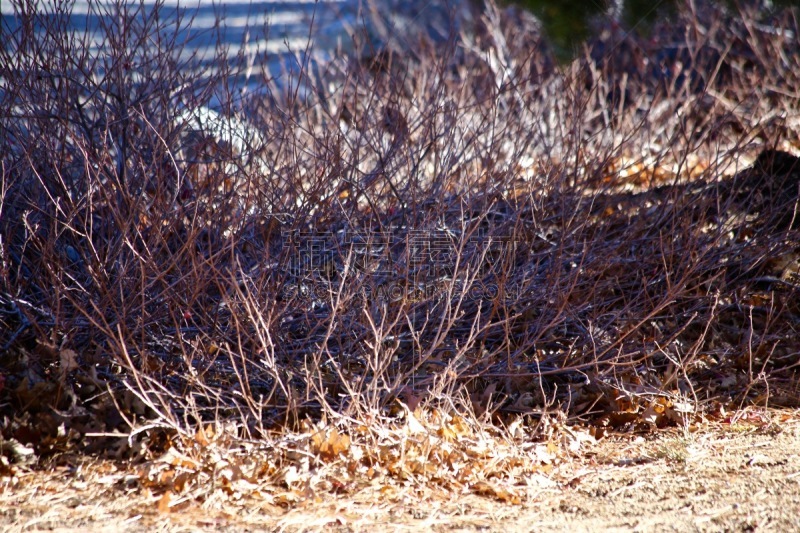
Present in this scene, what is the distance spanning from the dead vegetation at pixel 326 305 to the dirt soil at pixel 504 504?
0.11 m

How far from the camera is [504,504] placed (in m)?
3.31

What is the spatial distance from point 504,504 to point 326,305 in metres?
1.50

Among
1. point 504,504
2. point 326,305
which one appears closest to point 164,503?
point 504,504

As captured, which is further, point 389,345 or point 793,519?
point 389,345

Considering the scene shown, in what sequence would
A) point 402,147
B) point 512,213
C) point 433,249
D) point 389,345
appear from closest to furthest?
point 389,345 → point 433,249 → point 512,213 → point 402,147

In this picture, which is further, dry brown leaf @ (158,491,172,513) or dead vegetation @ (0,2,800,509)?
dead vegetation @ (0,2,800,509)

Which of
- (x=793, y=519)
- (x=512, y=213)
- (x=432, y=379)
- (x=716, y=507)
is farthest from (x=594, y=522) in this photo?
(x=512, y=213)

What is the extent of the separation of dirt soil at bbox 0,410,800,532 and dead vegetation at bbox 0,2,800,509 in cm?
11

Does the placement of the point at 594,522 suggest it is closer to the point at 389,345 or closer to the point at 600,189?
the point at 389,345

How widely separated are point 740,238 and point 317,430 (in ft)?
11.8

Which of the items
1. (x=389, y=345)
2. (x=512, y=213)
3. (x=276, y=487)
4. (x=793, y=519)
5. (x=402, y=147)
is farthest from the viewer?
(x=402, y=147)

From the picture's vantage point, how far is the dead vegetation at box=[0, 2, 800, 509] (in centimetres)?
352

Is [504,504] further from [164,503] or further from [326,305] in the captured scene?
[326,305]

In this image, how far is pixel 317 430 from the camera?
3600mm
